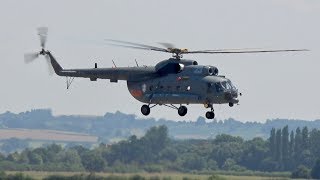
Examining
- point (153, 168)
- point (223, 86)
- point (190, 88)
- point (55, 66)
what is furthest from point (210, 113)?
point (153, 168)

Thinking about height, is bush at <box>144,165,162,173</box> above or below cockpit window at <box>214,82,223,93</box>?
below

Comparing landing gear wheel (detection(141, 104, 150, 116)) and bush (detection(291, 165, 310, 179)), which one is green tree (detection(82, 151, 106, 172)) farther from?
landing gear wheel (detection(141, 104, 150, 116))

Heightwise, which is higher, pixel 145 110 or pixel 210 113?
pixel 145 110

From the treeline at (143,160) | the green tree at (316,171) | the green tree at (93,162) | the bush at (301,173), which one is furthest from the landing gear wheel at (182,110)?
the green tree at (316,171)

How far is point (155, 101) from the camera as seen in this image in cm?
8431

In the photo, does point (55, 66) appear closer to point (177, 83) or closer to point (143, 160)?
point (177, 83)

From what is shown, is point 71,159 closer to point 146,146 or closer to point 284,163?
point 146,146

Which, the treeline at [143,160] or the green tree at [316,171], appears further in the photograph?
the green tree at [316,171]

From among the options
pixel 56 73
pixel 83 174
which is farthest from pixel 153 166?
pixel 56 73

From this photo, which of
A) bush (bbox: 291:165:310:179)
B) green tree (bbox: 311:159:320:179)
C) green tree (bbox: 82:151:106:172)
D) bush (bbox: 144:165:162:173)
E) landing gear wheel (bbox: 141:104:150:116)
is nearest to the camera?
landing gear wheel (bbox: 141:104:150:116)

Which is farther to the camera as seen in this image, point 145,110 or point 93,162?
point 93,162

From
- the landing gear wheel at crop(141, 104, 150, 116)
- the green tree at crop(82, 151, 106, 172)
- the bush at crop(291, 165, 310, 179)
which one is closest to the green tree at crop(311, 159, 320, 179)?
the bush at crop(291, 165, 310, 179)

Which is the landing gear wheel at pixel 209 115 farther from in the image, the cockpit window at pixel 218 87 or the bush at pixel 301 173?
the bush at pixel 301 173

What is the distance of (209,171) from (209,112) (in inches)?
3737
